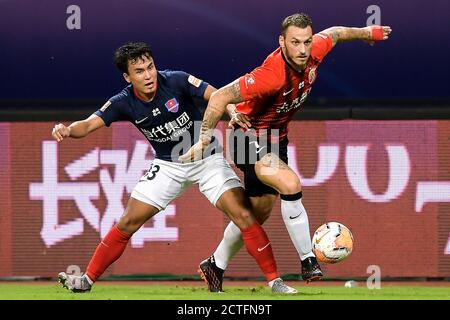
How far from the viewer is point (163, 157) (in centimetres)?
1078

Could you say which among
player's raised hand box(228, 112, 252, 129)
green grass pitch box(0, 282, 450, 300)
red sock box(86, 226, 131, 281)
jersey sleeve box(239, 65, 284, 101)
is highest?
jersey sleeve box(239, 65, 284, 101)

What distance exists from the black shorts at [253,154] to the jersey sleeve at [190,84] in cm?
42

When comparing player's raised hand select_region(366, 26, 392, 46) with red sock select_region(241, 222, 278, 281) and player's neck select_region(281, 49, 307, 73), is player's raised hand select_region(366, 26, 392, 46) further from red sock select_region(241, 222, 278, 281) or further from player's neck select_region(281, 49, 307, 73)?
red sock select_region(241, 222, 278, 281)

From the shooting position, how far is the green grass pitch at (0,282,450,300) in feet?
33.6

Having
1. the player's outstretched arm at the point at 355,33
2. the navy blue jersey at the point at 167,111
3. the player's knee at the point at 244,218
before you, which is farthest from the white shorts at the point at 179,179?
the player's outstretched arm at the point at 355,33

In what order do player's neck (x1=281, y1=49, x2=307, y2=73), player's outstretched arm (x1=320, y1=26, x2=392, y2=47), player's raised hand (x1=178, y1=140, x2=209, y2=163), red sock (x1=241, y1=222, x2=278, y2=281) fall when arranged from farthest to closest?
player's outstretched arm (x1=320, y1=26, x2=392, y2=47) < red sock (x1=241, y1=222, x2=278, y2=281) < player's neck (x1=281, y1=49, x2=307, y2=73) < player's raised hand (x1=178, y1=140, x2=209, y2=163)

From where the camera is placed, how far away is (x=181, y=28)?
43.5 ft

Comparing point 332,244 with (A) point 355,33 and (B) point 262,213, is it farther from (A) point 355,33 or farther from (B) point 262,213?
(A) point 355,33

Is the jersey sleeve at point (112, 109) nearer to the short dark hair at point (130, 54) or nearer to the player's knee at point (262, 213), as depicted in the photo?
the short dark hair at point (130, 54)

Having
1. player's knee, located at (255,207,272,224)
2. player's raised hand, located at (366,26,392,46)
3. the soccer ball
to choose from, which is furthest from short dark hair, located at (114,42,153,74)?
the soccer ball

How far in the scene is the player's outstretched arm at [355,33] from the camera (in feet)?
34.7

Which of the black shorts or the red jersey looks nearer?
the red jersey

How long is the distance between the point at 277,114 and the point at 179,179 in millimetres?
984

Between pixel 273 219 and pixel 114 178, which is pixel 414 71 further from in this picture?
pixel 114 178
